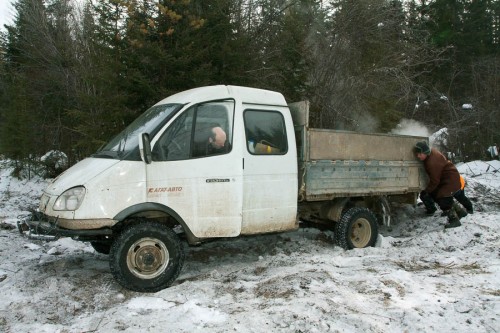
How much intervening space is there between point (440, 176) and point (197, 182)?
17.3 ft

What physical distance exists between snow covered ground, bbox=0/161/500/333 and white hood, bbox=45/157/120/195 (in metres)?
1.15

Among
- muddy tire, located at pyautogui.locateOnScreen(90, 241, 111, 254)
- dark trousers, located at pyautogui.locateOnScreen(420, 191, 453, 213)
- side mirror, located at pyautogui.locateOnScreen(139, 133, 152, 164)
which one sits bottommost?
muddy tire, located at pyautogui.locateOnScreen(90, 241, 111, 254)

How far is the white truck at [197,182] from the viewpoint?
4.93 meters

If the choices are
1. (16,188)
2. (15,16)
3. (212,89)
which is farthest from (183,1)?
(15,16)

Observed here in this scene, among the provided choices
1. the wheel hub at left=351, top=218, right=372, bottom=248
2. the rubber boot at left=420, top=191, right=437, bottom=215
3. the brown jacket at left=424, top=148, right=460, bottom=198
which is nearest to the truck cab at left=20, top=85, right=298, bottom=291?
the wheel hub at left=351, top=218, right=372, bottom=248

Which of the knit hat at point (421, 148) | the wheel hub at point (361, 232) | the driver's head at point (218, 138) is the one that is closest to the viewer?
the driver's head at point (218, 138)

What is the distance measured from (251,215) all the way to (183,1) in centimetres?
689

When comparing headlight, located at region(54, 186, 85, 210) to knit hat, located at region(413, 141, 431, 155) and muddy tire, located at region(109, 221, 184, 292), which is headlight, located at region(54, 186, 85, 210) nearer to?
muddy tire, located at region(109, 221, 184, 292)

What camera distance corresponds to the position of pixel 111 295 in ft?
16.0

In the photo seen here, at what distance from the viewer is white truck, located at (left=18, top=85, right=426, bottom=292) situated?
16.2 feet

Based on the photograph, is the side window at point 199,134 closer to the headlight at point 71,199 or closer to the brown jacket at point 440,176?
the headlight at point 71,199

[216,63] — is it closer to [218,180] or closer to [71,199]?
[218,180]

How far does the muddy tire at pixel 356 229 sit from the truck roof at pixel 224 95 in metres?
2.27

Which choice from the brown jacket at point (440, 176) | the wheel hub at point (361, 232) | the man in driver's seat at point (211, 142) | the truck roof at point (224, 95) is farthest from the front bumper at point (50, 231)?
the brown jacket at point (440, 176)
